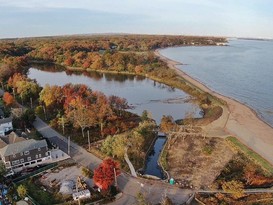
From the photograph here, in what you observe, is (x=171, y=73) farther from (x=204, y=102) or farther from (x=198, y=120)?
(x=198, y=120)

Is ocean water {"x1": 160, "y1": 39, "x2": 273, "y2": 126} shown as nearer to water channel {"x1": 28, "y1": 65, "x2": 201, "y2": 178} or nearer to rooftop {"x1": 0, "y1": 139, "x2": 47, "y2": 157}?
water channel {"x1": 28, "y1": 65, "x2": 201, "y2": 178}

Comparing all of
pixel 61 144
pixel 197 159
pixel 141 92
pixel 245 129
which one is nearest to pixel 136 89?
pixel 141 92

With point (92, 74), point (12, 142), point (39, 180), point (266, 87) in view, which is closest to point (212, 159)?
point (39, 180)

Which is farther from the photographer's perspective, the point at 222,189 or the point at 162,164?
the point at 162,164

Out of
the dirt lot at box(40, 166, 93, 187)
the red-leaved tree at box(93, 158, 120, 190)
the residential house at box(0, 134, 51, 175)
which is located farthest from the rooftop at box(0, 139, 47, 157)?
the red-leaved tree at box(93, 158, 120, 190)

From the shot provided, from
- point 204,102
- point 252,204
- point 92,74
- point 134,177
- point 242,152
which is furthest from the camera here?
point 92,74

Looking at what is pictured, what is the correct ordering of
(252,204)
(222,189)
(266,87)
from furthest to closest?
(266,87) → (222,189) → (252,204)

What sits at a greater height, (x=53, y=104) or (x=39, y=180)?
(x=53, y=104)
